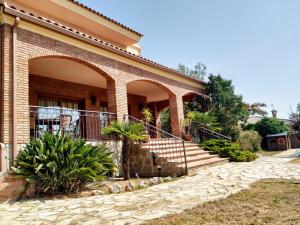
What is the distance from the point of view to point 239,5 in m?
11.7

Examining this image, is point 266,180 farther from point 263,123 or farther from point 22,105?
point 263,123

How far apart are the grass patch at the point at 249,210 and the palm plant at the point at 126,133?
3913 mm

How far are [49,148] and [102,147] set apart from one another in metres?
1.63

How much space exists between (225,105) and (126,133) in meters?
8.57

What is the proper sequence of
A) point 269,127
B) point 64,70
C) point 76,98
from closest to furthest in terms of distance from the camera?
point 64,70 → point 76,98 → point 269,127

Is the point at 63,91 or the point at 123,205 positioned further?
the point at 63,91

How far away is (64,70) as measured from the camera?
1050 centimetres

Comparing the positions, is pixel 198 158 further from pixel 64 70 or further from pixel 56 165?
pixel 64 70

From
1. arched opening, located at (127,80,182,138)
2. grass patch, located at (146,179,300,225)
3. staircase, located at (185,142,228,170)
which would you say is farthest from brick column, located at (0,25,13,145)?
arched opening, located at (127,80,182,138)

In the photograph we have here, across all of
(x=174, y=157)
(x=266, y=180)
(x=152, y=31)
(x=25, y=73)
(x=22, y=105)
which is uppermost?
(x=152, y=31)

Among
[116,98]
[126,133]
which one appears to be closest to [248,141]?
[116,98]

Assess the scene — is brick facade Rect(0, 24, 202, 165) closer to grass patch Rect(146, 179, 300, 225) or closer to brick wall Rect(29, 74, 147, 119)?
brick wall Rect(29, 74, 147, 119)

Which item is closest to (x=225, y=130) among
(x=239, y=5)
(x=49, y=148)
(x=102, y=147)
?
(x=239, y=5)

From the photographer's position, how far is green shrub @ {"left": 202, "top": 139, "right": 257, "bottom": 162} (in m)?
11.7
